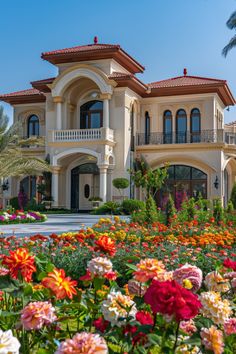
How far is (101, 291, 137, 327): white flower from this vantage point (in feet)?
8.12

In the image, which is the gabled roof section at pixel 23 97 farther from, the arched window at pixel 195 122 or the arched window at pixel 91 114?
the arched window at pixel 195 122

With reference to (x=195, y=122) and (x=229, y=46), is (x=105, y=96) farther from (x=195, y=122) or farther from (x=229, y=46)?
(x=229, y=46)

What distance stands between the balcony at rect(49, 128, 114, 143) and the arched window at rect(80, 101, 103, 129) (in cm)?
227

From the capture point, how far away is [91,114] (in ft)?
97.0

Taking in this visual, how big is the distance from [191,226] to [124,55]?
19.3 m

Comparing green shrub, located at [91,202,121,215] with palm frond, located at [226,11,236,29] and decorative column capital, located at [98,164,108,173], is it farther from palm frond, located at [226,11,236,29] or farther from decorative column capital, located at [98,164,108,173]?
palm frond, located at [226,11,236,29]

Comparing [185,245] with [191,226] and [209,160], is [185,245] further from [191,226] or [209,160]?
[209,160]

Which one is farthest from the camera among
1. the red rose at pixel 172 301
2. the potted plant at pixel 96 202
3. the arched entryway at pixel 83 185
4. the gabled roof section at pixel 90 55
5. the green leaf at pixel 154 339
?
the arched entryway at pixel 83 185

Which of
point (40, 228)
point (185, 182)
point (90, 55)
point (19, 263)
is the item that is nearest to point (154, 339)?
point (19, 263)

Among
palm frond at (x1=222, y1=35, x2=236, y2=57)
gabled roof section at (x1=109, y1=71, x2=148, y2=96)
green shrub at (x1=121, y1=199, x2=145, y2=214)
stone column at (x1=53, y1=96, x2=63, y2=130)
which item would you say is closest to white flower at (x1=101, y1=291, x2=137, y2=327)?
green shrub at (x1=121, y1=199, x2=145, y2=214)

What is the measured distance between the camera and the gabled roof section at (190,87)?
28.1 m

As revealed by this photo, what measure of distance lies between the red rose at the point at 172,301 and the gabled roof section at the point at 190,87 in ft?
88.7

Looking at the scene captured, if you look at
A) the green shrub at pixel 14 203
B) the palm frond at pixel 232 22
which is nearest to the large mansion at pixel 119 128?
the green shrub at pixel 14 203

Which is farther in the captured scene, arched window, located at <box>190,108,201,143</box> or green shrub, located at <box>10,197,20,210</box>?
arched window, located at <box>190,108,201,143</box>
